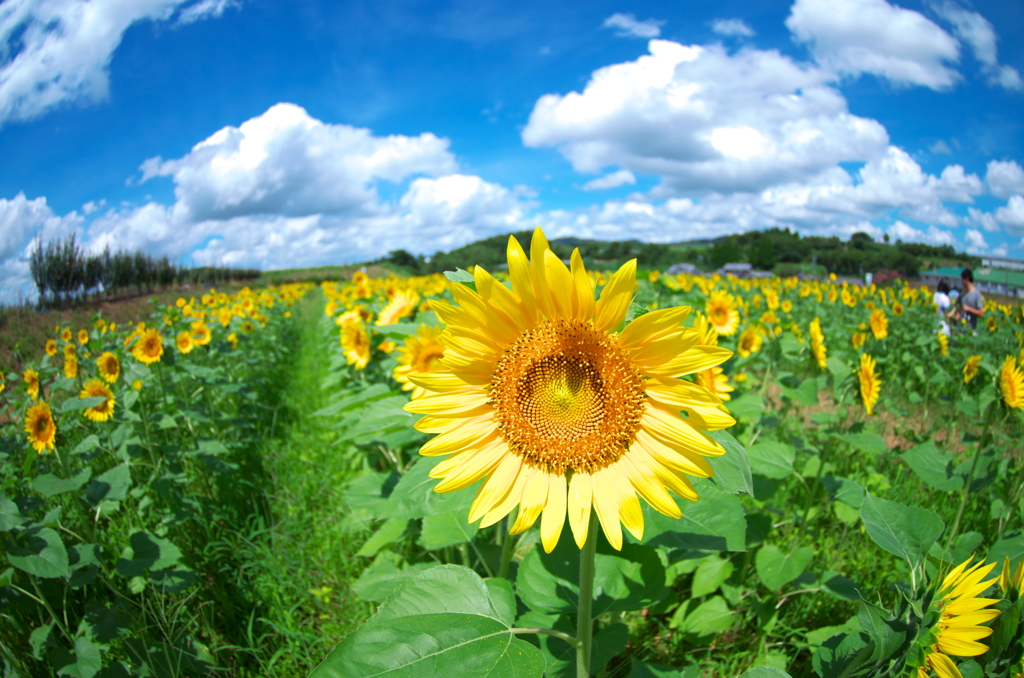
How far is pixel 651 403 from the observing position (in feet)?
3.94

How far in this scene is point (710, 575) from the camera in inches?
96.5

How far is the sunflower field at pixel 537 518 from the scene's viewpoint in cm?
109

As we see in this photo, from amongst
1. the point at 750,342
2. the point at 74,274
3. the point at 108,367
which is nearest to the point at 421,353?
the point at 108,367

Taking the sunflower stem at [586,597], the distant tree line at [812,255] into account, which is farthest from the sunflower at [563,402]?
the distant tree line at [812,255]

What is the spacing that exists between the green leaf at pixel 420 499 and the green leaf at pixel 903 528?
1.06m

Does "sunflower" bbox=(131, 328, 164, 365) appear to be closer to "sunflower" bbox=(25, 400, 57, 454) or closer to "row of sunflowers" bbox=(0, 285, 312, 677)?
"row of sunflowers" bbox=(0, 285, 312, 677)

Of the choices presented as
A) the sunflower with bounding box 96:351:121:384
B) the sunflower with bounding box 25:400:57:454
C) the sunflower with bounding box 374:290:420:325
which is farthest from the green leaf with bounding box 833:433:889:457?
the sunflower with bounding box 96:351:121:384

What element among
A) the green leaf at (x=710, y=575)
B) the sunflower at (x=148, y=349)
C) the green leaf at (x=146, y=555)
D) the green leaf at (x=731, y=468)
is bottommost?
the green leaf at (x=710, y=575)

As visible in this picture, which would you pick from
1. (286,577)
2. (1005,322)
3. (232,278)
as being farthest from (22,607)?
(232,278)

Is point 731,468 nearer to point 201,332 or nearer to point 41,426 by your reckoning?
point 41,426

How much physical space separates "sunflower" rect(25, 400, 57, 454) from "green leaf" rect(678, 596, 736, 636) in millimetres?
3585

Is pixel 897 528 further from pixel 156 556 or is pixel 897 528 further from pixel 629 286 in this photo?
pixel 156 556

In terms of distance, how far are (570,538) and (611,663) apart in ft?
3.41

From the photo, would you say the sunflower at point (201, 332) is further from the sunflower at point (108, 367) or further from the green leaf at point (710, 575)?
the green leaf at point (710, 575)
